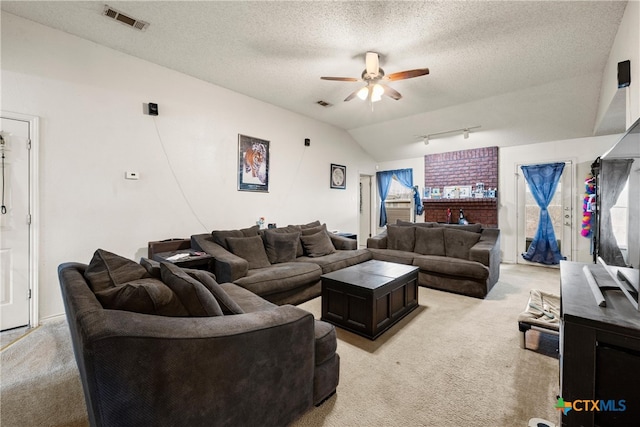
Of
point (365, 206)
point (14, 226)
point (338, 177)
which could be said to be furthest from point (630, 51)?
point (14, 226)

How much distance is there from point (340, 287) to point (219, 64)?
10.4ft

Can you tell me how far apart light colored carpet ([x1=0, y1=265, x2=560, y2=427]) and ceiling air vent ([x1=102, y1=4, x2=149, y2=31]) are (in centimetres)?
303

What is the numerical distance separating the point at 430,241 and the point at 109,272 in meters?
4.25

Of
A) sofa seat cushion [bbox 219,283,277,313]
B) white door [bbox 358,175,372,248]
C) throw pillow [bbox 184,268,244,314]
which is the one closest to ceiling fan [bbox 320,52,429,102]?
sofa seat cushion [bbox 219,283,277,313]

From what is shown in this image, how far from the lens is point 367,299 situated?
238 cm

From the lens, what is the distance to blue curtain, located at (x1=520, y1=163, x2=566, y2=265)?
5070mm

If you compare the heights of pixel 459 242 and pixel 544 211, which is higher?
pixel 544 211

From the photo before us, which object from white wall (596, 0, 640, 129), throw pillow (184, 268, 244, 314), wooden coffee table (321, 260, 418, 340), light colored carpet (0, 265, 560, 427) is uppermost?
white wall (596, 0, 640, 129)

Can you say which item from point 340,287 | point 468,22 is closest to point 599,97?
point 468,22

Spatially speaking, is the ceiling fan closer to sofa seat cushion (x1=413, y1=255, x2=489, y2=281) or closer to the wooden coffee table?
the wooden coffee table

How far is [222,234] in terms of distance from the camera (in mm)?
3475

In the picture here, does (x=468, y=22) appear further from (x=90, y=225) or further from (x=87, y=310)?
(x=90, y=225)

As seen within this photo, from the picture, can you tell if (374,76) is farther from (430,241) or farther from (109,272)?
(109,272)

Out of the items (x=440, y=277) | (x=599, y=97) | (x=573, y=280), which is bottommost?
(x=440, y=277)
